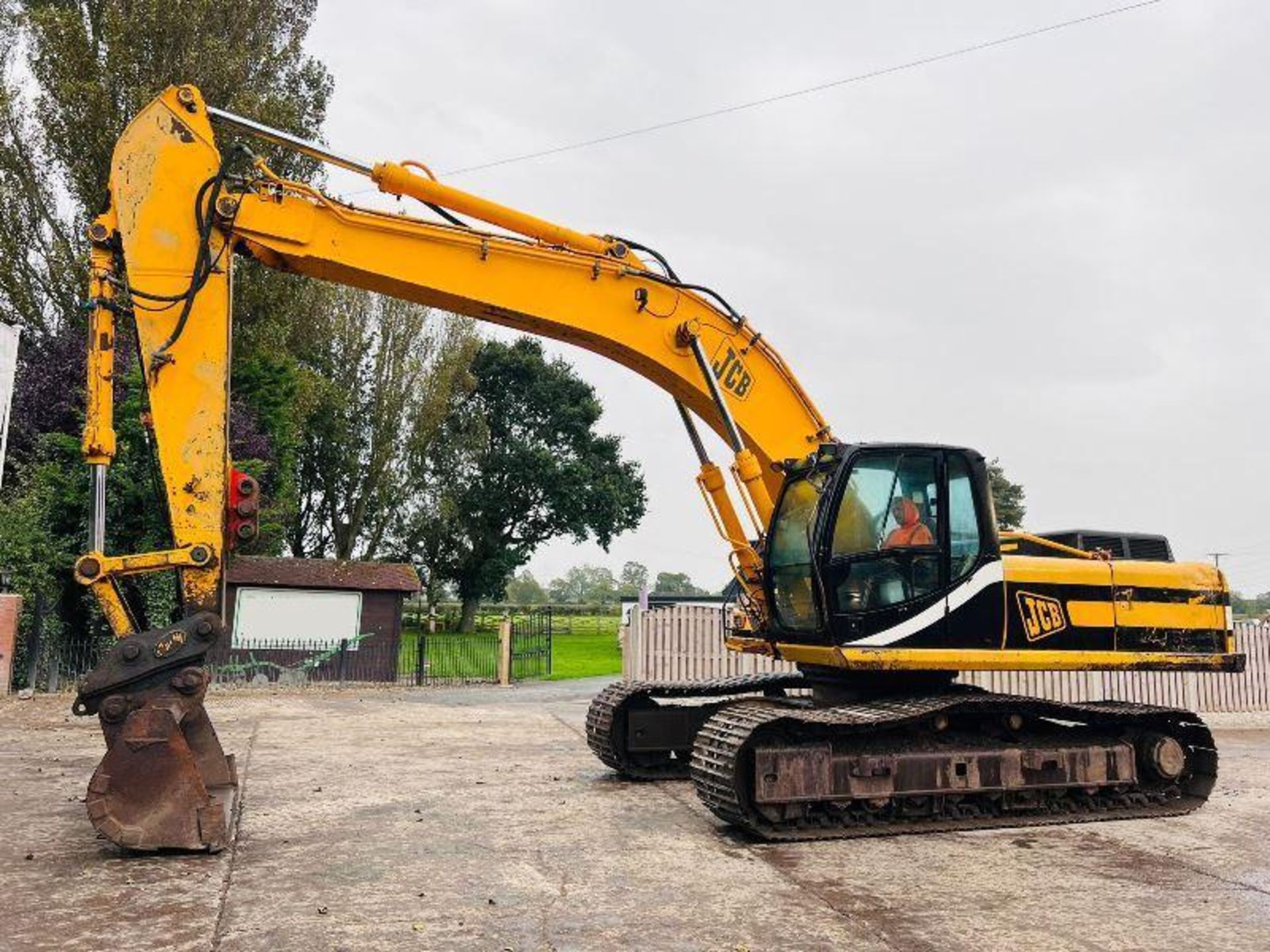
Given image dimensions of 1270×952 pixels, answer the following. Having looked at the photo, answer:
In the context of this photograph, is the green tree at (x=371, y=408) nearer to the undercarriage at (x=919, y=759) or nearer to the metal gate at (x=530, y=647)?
the metal gate at (x=530, y=647)

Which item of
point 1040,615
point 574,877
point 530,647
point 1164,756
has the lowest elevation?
point 574,877

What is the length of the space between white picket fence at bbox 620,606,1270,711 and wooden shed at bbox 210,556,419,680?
6.30 metres

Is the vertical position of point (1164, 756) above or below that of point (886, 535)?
below

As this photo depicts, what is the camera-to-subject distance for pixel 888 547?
718cm

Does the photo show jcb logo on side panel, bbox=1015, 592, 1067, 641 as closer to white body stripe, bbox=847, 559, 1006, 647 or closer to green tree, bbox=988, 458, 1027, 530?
white body stripe, bbox=847, 559, 1006, 647

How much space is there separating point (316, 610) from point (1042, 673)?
43.3 feet

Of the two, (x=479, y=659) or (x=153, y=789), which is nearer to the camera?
(x=153, y=789)

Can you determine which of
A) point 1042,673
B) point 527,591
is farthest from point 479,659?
point 527,591

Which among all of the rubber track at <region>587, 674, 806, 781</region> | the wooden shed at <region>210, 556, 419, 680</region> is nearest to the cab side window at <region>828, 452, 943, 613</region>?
the rubber track at <region>587, 674, 806, 781</region>

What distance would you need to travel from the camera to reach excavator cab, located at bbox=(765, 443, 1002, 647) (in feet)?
23.2

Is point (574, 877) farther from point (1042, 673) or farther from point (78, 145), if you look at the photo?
point (78, 145)

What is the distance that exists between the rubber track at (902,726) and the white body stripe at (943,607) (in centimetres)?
47

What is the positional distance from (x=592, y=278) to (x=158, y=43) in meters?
18.8

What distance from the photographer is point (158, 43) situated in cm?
2180
